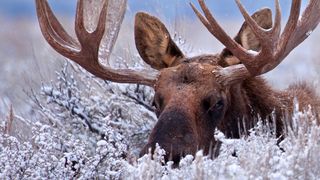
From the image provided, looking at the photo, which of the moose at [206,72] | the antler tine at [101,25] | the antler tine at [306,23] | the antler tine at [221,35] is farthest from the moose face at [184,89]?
the antler tine at [101,25]

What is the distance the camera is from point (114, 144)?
8375 millimetres

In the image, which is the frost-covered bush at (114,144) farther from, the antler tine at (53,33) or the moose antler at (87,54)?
the antler tine at (53,33)

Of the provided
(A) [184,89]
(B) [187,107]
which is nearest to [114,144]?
(A) [184,89]

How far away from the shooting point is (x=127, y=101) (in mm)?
9508

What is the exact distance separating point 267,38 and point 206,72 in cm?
63

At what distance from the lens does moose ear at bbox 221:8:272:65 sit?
804cm

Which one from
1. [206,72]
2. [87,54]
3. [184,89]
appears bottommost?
[184,89]

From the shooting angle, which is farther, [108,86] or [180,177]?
[108,86]

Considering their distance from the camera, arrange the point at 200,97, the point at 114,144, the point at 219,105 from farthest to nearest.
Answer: the point at 114,144 → the point at 219,105 → the point at 200,97

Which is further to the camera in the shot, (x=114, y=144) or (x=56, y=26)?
(x=56, y=26)

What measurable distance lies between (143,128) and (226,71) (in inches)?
68.1

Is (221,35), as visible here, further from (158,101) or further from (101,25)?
(101,25)

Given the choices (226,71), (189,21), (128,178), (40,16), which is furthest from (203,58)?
(189,21)

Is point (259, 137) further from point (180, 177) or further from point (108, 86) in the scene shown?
point (108, 86)
